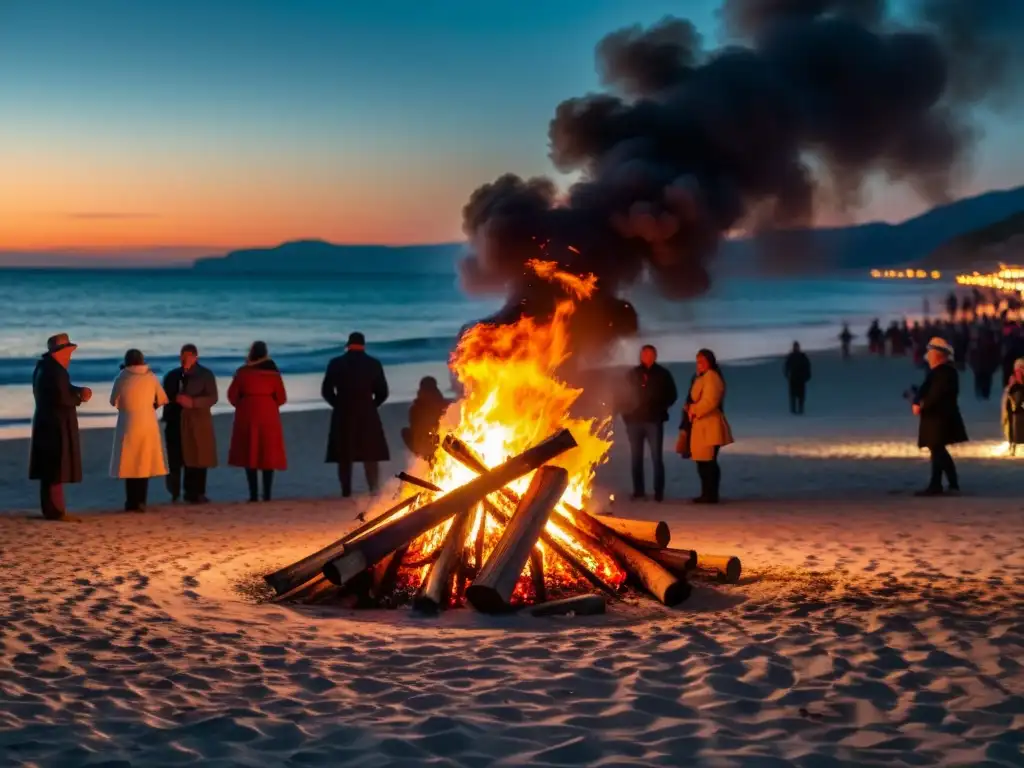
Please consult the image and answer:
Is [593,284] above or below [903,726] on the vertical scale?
above

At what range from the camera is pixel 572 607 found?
7.58 metres

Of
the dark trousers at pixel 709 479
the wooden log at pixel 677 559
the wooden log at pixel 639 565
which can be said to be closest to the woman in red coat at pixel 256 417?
the dark trousers at pixel 709 479

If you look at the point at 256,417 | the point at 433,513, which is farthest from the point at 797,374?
the point at 433,513

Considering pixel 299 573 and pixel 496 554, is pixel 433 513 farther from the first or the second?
pixel 299 573

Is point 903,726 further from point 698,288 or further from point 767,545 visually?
point 698,288

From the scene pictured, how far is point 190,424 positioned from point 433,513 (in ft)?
18.5

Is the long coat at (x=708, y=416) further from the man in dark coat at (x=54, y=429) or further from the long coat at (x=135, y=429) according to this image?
the man in dark coat at (x=54, y=429)

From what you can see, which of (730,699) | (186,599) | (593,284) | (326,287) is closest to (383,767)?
(730,699)

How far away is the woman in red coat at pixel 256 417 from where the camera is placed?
1317cm

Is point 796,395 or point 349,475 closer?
point 349,475

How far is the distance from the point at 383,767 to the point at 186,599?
145 inches

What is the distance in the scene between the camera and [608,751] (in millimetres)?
4926

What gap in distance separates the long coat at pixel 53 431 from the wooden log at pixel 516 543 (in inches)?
208

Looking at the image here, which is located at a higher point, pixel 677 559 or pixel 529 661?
pixel 677 559
